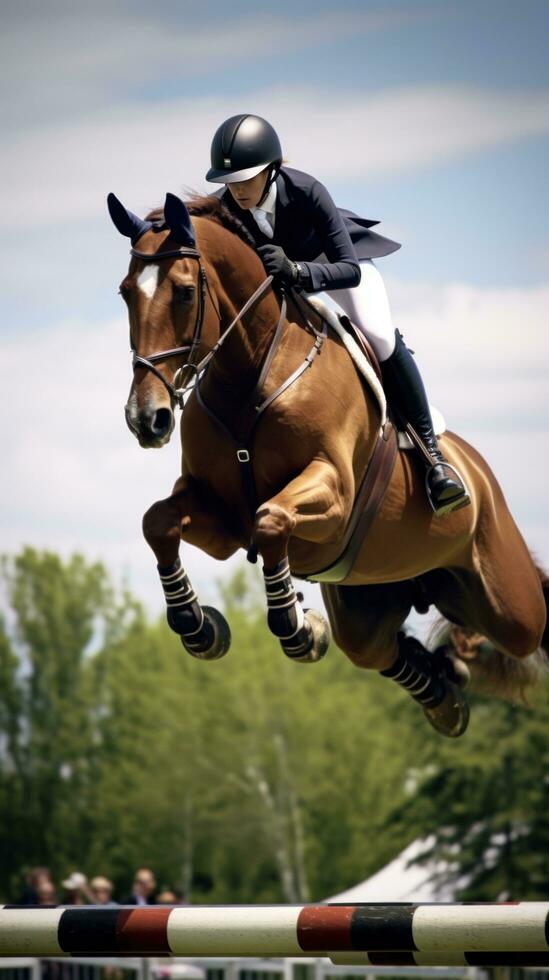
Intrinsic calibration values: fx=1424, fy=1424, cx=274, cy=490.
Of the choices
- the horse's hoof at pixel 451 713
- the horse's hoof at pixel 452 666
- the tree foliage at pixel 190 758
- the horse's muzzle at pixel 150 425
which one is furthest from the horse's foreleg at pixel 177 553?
the tree foliage at pixel 190 758

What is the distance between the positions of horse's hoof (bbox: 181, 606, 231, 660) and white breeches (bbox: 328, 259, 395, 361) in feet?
4.32

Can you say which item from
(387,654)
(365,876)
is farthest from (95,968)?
(365,876)

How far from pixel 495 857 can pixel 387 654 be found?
16707 mm

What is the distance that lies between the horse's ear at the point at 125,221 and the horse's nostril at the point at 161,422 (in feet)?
2.35

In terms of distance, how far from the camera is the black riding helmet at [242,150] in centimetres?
531

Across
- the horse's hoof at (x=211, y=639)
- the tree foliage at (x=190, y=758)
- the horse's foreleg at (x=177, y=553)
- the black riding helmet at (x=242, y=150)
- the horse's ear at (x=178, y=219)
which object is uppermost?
the black riding helmet at (x=242, y=150)

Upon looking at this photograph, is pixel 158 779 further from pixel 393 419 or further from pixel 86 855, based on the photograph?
pixel 393 419

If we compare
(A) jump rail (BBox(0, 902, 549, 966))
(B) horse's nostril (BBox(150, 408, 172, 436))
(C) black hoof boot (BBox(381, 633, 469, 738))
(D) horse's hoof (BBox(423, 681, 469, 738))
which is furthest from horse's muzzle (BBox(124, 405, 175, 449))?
(D) horse's hoof (BBox(423, 681, 469, 738))

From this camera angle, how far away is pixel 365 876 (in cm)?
3391

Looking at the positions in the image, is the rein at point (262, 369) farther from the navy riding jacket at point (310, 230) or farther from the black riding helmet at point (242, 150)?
the black riding helmet at point (242, 150)

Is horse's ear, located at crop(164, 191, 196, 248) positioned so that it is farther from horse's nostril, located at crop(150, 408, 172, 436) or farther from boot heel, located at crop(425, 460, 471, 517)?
boot heel, located at crop(425, 460, 471, 517)

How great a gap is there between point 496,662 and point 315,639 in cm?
242

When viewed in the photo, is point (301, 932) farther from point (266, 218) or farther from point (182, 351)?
point (266, 218)

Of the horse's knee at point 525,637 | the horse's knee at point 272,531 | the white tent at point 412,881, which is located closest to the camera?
the horse's knee at point 272,531
